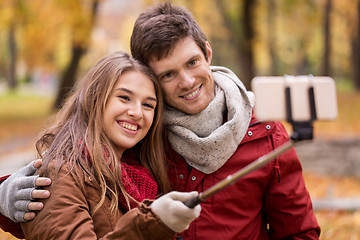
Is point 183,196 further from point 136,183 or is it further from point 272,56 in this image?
point 272,56

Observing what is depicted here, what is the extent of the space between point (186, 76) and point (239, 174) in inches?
40.4

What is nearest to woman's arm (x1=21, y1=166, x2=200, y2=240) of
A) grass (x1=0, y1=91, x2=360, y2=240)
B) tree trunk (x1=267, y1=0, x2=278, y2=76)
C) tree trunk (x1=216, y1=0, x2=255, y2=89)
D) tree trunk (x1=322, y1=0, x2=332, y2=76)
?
grass (x1=0, y1=91, x2=360, y2=240)

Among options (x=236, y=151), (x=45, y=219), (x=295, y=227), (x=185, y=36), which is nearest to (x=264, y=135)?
(x=236, y=151)

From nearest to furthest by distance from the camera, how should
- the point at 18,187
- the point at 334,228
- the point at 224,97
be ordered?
the point at 18,187 → the point at 224,97 → the point at 334,228

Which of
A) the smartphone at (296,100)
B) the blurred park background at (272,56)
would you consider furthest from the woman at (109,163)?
the blurred park background at (272,56)

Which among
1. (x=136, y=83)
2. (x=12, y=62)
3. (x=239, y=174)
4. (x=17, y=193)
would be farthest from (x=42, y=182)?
(x=12, y=62)

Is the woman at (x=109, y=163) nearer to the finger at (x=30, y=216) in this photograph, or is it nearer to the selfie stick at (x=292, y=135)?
the finger at (x=30, y=216)

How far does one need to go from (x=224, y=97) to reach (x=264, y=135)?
30 cm

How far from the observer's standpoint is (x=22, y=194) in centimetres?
205

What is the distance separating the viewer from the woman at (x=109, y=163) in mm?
1791

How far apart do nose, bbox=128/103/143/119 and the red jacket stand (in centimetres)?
43

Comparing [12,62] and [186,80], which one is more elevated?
[186,80]

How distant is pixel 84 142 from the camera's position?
2230 millimetres

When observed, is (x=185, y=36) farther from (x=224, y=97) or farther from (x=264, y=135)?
(x=264, y=135)
